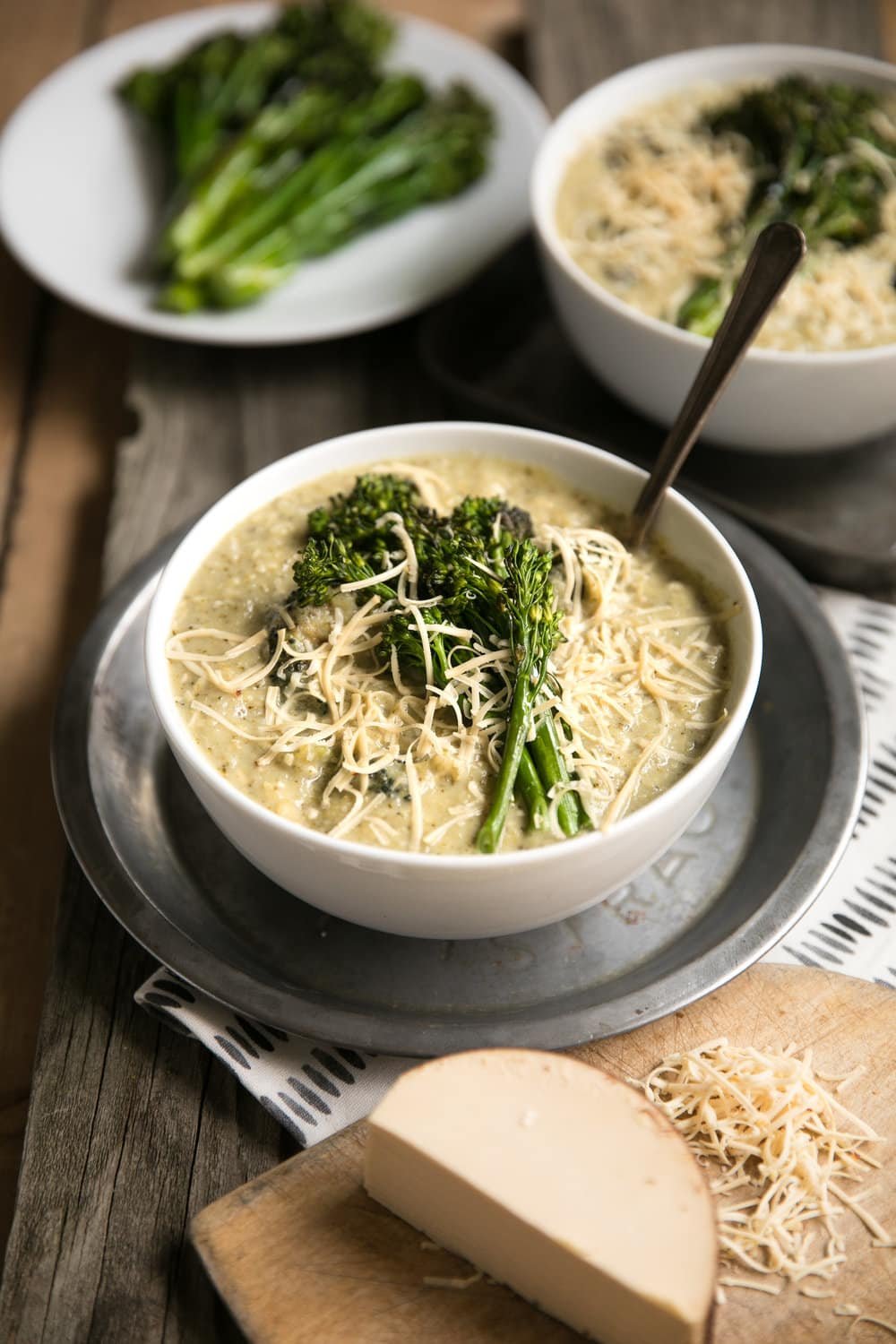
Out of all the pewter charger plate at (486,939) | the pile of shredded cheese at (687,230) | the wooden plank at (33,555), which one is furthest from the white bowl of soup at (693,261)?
the wooden plank at (33,555)

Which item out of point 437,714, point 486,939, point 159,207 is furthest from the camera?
point 159,207

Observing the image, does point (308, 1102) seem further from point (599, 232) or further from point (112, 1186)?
point (599, 232)

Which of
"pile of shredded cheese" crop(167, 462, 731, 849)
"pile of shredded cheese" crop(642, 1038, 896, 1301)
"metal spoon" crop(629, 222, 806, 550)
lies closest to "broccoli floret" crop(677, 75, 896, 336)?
"metal spoon" crop(629, 222, 806, 550)

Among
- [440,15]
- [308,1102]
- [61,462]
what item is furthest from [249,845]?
[440,15]

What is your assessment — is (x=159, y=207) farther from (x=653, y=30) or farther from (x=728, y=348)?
(x=728, y=348)

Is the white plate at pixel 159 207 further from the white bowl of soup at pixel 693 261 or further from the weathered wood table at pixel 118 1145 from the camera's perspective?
the weathered wood table at pixel 118 1145

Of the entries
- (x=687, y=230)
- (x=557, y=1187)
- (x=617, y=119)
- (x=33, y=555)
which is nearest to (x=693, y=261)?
(x=687, y=230)
